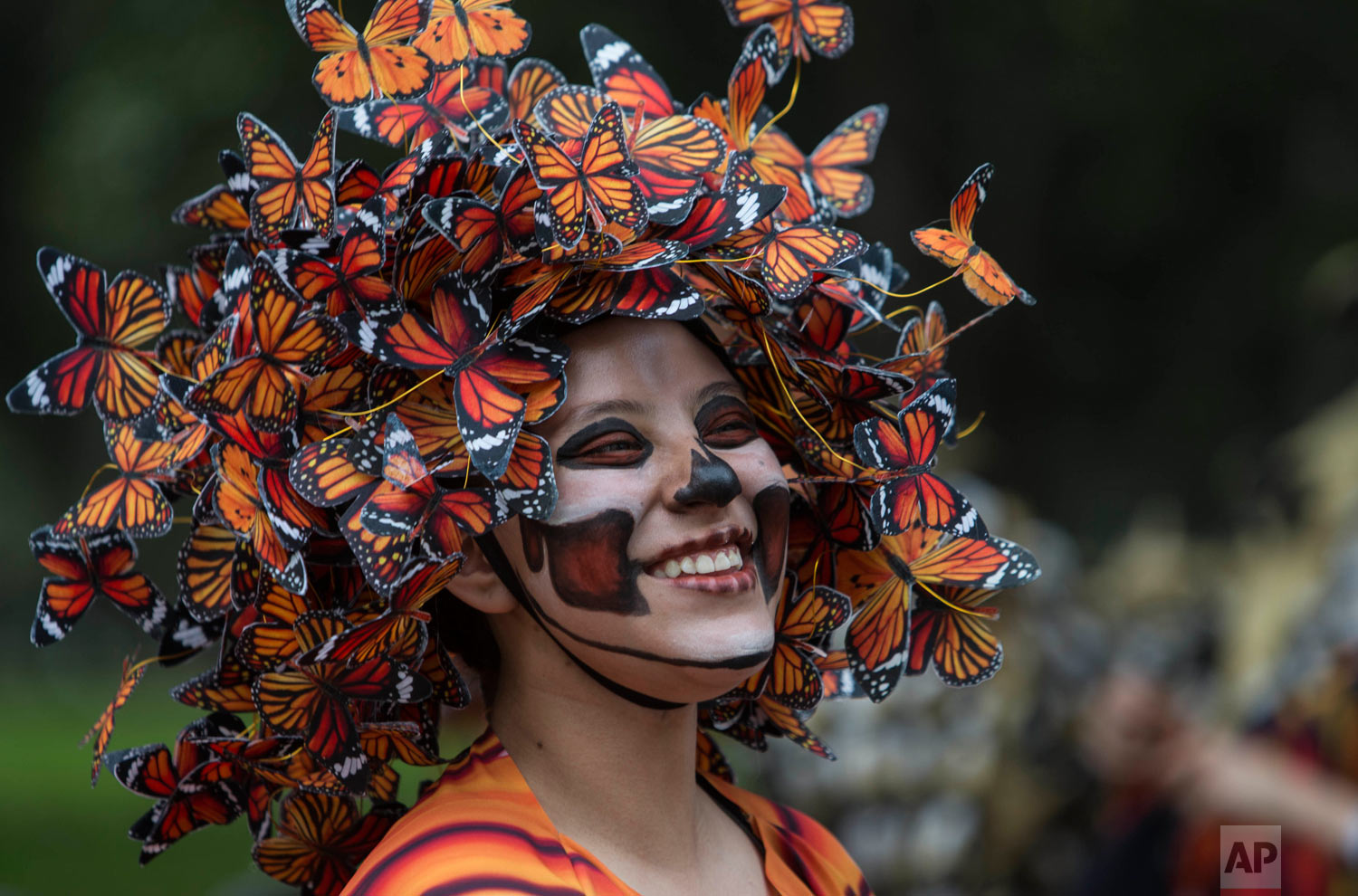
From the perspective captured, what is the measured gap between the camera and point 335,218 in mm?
2260

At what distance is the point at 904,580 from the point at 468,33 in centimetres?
117

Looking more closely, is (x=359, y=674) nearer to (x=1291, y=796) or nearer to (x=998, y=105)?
(x=1291, y=796)

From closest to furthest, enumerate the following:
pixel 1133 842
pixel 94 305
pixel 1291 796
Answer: pixel 94 305 → pixel 1291 796 → pixel 1133 842

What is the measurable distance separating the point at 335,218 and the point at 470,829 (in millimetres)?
957

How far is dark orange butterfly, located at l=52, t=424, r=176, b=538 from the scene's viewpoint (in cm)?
237

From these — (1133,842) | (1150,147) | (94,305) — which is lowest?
(1133,842)

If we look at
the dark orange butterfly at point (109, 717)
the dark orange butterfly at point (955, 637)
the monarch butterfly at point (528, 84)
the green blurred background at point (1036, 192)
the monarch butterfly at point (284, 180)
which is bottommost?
the dark orange butterfly at point (109, 717)

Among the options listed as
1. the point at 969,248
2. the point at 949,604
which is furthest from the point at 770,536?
the point at 969,248

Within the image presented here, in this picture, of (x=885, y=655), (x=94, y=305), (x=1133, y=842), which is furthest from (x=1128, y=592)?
(x=94, y=305)

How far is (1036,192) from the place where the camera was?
9727 mm

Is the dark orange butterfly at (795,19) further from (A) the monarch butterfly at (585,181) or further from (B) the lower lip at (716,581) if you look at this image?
(B) the lower lip at (716,581)

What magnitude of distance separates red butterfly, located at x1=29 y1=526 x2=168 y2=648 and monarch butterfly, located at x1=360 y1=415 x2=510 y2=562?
26.0 inches

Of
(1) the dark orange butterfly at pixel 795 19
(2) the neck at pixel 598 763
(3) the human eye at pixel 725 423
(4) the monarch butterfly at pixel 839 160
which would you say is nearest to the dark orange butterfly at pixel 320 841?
(2) the neck at pixel 598 763

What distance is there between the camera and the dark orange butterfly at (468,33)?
224 cm
